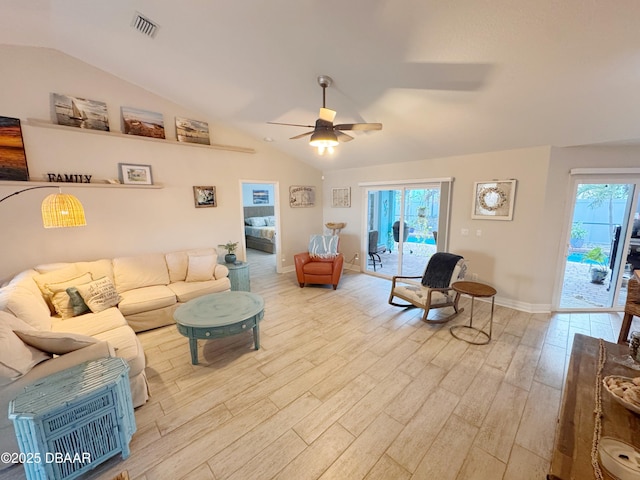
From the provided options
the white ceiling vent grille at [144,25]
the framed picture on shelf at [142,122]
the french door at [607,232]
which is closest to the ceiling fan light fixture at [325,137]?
the white ceiling vent grille at [144,25]

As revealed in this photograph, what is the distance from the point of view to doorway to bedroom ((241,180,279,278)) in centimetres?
655

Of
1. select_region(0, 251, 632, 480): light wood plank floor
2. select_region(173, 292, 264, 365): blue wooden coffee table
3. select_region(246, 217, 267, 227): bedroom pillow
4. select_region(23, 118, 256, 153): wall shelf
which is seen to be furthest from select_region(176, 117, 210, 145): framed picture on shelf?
select_region(246, 217, 267, 227): bedroom pillow

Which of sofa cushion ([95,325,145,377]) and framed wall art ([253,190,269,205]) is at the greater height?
framed wall art ([253,190,269,205])

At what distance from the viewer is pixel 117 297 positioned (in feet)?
10.5

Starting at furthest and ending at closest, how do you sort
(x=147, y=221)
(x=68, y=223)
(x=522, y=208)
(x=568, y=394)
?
1. (x=147, y=221)
2. (x=522, y=208)
3. (x=68, y=223)
4. (x=568, y=394)

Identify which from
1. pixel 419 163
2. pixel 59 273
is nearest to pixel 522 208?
pixel 419 163

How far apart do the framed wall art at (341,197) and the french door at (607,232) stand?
375 centimetres

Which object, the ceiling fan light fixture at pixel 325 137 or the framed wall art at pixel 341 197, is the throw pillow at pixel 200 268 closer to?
the ceiling fan light fixture at pixel 325 137

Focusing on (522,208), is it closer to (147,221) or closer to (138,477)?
(138,477)

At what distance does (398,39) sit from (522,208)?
9.98ft

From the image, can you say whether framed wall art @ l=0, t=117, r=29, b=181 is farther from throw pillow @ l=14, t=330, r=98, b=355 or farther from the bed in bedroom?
the bed in bedroom

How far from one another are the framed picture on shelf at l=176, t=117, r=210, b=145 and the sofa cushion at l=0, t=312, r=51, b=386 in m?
3.36

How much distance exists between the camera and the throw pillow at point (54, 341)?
1.77m

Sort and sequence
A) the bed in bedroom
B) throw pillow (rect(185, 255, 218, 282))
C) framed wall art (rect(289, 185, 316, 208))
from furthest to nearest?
the bed in bedroom < framed wall art (rect(289, 185, 316, 208)) < throw pillow (rect(185, 255, 218, 282))
